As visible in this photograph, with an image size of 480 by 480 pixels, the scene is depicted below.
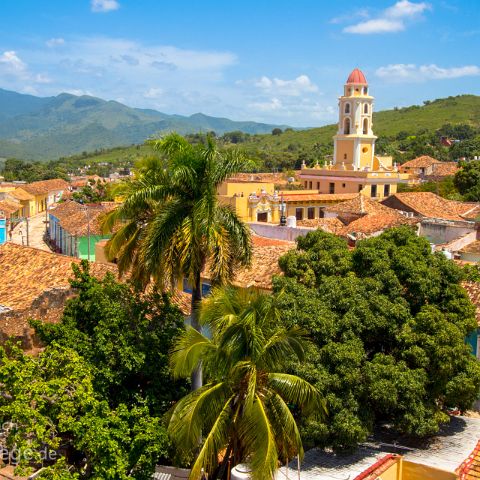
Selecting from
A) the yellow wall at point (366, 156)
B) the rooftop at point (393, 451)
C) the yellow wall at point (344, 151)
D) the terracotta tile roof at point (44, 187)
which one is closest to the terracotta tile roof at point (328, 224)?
the rooftop at point (393, 451)

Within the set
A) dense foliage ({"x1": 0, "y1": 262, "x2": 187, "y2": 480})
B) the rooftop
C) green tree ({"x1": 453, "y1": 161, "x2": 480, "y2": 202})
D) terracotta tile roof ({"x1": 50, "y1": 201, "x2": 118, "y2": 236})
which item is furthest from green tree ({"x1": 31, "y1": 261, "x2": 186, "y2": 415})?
green tree ({"x1": 453, "y1": 161, "x2": 480, "y2": 202})

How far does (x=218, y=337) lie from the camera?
31.3 ft

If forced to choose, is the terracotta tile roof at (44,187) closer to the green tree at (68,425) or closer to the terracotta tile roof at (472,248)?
the terracotta tile roof at (472,248)

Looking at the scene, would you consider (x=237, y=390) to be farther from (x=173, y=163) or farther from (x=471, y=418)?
(x=471, y=418)

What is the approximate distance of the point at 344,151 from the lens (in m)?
50.2

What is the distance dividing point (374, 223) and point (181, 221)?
17.8 m

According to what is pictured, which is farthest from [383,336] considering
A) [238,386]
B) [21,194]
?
[21,194]

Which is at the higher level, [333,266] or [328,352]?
[333,266]

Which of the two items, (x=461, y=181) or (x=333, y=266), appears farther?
(x=461, y=181)

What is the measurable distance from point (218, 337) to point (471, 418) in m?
7.00

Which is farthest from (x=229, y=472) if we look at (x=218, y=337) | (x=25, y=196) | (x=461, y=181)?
(x=25, y=196)

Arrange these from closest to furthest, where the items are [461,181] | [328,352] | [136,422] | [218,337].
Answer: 1. [218,337]
2. [136,422]
3. [328,352]
4. [461,181]

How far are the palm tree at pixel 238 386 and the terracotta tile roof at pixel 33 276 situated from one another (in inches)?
204

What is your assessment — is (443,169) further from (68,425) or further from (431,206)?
(68,425)
